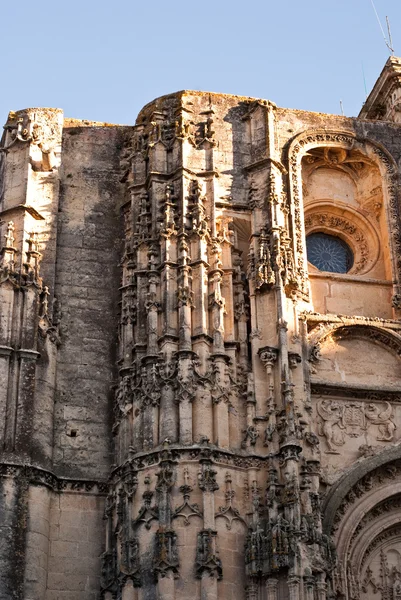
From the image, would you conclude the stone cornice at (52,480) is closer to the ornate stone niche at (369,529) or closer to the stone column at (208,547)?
the stone column at (208,547)

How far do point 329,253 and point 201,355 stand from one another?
543cm

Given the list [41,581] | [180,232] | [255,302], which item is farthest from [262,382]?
[41,581]

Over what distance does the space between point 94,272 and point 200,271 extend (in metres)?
2.50

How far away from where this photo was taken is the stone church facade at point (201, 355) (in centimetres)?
2111

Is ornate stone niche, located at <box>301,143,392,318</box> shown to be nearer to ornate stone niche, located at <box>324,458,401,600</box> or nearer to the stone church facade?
the stone church facade

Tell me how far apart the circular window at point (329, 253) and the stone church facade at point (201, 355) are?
0.13 ft

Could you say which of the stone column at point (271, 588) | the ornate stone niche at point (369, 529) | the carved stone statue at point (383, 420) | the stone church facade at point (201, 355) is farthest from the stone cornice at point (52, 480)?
the carved stone statue at point (383, 420)

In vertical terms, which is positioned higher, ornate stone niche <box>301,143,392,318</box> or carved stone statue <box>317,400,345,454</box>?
ornate stone niche <box>301,143,392,318</box>

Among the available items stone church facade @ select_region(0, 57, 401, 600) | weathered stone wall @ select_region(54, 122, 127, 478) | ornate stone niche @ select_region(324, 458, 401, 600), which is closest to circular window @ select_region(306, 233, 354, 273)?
stone church facade @ select_region(0, 57, 401, 600)

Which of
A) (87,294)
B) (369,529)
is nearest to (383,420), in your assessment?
(369,529)

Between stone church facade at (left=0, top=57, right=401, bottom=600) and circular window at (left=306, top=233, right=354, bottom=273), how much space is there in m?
0.04

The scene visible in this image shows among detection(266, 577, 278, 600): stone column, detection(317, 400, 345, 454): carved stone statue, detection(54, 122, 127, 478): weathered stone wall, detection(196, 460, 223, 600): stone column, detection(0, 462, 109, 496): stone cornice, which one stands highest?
detection(54, 122, 127, 478): weathered stone wall

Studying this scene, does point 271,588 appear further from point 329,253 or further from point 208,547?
point 329,253

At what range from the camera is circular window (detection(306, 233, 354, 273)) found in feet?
87.6
